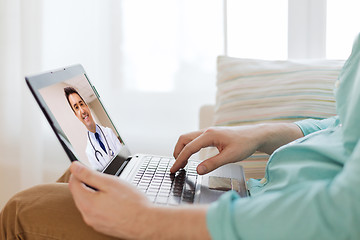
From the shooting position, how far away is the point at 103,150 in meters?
0.96

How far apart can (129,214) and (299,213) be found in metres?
0.24

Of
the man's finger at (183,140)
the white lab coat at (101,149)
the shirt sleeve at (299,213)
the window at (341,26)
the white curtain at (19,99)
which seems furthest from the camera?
the white curtain at (19,99)

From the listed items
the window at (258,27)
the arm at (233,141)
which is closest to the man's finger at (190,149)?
the arm at (233,141)

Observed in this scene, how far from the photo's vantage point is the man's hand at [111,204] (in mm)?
637

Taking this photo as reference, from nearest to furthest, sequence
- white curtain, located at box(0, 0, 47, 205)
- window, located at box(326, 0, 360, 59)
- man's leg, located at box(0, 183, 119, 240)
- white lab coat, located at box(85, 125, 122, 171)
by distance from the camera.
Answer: man's leg, located at box(0, 183, 119, 240) → white lab coat, located at box(85, 125, 122, 171) → window, located at box(326, 0, 360, 59) → white curtain, located at box(0, 0, 47, 205)

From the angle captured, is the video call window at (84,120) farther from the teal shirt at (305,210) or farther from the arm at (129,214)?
the teal shirt at (305,210)

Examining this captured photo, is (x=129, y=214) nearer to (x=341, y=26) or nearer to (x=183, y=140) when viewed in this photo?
(x=183, y=140)

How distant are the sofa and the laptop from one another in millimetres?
257

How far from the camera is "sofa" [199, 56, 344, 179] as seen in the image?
1.25 meters

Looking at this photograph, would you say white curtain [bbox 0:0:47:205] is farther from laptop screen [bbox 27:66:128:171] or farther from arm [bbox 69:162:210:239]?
arm [bbox 69:162:210:239]

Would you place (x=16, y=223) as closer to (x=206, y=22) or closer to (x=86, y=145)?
(x=86, y=145)

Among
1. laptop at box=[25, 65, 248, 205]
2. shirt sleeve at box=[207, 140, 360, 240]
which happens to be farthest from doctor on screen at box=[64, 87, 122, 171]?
shirt sleeve at box=[207, 140, 360, 240]

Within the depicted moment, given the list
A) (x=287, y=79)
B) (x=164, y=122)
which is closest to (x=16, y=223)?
(x=287, y=79)

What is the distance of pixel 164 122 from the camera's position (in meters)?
2.11
